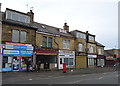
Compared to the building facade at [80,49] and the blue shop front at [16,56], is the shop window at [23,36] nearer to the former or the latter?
the blue shop front at [16,56]

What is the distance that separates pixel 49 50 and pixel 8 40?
285 inches

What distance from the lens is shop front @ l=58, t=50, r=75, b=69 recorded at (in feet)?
83.9

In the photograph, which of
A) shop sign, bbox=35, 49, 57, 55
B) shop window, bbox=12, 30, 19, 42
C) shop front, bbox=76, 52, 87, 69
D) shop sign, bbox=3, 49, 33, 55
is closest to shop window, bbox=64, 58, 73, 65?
shop front, bbox=76, 52, 87, 69

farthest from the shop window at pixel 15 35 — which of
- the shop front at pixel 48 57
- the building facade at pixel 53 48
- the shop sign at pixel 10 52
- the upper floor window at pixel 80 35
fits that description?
the upper floor window at pixel 80 35

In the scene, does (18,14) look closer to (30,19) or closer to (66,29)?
(30,19)

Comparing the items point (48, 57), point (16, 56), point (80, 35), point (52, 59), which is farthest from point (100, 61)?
point (16, 56)

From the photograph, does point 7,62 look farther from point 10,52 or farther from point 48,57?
point 48,57

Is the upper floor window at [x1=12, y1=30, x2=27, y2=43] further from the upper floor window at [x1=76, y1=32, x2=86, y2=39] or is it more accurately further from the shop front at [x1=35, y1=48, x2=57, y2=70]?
the upper floor window at [x1=76, y1=32, x2=86, y2=39]

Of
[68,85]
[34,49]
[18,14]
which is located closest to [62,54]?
[34,49]

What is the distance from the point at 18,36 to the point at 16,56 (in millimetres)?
2808

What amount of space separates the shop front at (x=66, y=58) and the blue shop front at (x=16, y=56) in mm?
6235

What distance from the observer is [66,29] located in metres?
31.8

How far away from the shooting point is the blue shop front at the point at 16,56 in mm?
18406

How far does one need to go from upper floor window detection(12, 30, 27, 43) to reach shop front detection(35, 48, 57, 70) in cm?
282
